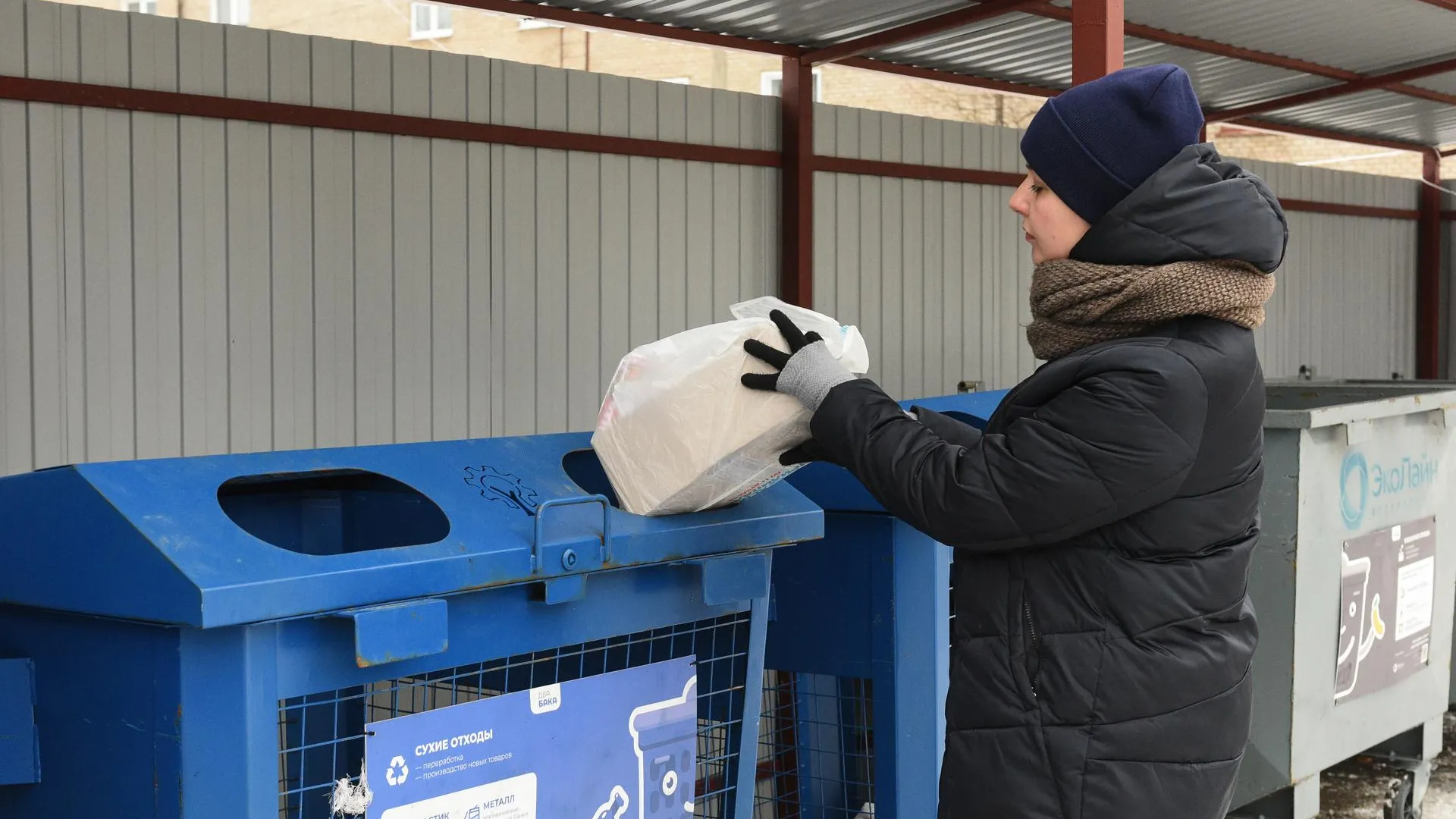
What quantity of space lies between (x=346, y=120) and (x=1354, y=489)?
3.89 m

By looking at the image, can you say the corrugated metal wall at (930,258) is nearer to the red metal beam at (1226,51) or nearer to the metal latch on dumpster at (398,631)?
the red metal beam at (1226,51)

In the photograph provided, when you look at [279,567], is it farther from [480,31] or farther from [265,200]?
[480,31]

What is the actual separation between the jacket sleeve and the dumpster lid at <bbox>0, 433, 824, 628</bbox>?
1.60ft

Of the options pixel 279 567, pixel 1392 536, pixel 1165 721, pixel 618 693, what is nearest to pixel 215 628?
pixel 279 567

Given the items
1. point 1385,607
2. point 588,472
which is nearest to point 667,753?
point 588,472

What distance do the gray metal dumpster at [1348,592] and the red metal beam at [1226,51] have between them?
2814 millimetres

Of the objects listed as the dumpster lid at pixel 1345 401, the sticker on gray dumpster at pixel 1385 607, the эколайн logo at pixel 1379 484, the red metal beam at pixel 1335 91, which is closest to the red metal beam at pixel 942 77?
the red metal beam at pixel 1335 91

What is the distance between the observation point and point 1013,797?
176cm

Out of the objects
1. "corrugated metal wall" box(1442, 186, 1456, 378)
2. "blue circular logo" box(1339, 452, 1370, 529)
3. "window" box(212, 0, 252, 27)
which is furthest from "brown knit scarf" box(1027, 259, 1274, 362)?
"window" box(212, 0, 252, 27)

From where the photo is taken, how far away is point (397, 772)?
1.72 m

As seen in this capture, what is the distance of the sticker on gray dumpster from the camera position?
159 inches

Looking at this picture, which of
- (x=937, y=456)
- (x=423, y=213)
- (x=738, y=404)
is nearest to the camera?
(x=937, y=456)

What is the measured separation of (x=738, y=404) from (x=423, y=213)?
405 centimetres

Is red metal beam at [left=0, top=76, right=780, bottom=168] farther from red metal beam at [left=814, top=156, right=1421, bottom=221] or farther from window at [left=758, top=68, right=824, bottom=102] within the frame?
window at [left=758, top=68, right=824, bottom=102]
